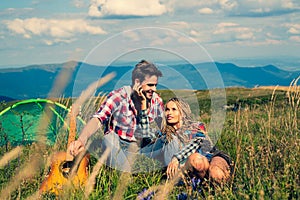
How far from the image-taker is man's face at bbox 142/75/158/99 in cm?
550

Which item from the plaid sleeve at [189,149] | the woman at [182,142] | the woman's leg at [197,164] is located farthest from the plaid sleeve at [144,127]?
the woman's leg at [197,164]

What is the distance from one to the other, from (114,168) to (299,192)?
215 centimetres

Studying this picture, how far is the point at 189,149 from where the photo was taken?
16.9 feet

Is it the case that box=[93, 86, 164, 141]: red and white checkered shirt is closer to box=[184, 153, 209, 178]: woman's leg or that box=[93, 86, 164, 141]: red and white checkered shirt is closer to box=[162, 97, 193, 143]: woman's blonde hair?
box=[162, 97, 193, 143]: woman's blonde hair

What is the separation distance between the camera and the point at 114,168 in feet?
17.0

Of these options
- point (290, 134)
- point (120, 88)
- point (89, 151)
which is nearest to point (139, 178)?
point (89, 151)

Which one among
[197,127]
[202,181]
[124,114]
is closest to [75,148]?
[124,114]

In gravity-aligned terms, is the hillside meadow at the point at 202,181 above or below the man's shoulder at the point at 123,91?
below

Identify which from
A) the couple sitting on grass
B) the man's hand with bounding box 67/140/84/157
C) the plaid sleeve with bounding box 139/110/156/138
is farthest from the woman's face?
the man's hand with bounding box 67/140/84/157

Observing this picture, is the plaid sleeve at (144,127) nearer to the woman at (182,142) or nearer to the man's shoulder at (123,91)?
the woman at (182,142)

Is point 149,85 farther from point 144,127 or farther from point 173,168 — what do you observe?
point 173,168

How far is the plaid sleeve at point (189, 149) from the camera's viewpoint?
5.05 m

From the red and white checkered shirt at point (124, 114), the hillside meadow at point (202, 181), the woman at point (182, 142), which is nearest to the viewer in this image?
the hillside meadow at point (202, 181)

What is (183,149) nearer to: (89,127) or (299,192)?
(89,127)
